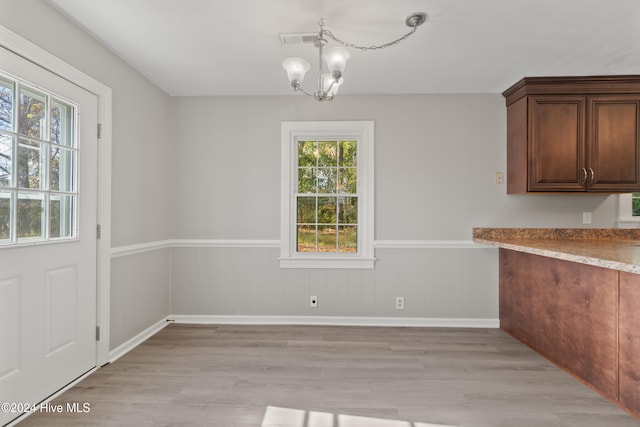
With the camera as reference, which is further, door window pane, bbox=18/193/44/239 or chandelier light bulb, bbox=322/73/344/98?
chandelier light bulb, bbox=322/73/344/98

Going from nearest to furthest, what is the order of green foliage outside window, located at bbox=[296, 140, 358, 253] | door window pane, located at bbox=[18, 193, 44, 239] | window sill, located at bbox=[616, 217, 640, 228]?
door window pane, located at bbox=[18, 193, 44, 239] → window sill, located at bbox=[616, 217, 640, 228] → green foliage outside window, located at bbox=[296, 140, 358, 253]

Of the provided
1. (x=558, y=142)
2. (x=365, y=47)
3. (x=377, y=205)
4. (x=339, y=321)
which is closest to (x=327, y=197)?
(x=377, y=205)

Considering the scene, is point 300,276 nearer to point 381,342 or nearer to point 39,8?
point 381,342

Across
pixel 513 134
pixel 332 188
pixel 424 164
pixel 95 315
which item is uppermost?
pixel 513 134

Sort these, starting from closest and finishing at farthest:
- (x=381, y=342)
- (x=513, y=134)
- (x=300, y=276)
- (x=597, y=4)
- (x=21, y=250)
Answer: (x=21, y=250) < (x=597, y=4) < (x=381, y=342) < (x=513, y=134) < (x=300, y=276)

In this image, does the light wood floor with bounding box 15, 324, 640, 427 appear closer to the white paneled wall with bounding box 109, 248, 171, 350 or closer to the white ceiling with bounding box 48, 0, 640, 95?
the white paneled wall with bounding box 109, 248, 171, 350

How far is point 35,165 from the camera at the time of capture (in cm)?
200

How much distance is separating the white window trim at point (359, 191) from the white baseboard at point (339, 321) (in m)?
0.56

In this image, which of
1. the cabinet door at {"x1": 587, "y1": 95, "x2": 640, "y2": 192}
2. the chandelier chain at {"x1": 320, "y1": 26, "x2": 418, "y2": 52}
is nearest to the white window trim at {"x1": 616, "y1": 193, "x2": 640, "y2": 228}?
the cabinet door at {"x1": 587, "y1": 95, "x2": 640, "y2": 192}

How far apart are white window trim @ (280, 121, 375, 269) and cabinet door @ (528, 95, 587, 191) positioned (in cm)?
152

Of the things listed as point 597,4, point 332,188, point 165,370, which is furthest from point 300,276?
point 597,4

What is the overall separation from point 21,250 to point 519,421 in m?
3.00

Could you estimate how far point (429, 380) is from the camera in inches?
93.4

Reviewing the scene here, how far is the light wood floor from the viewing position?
1.95 metres
